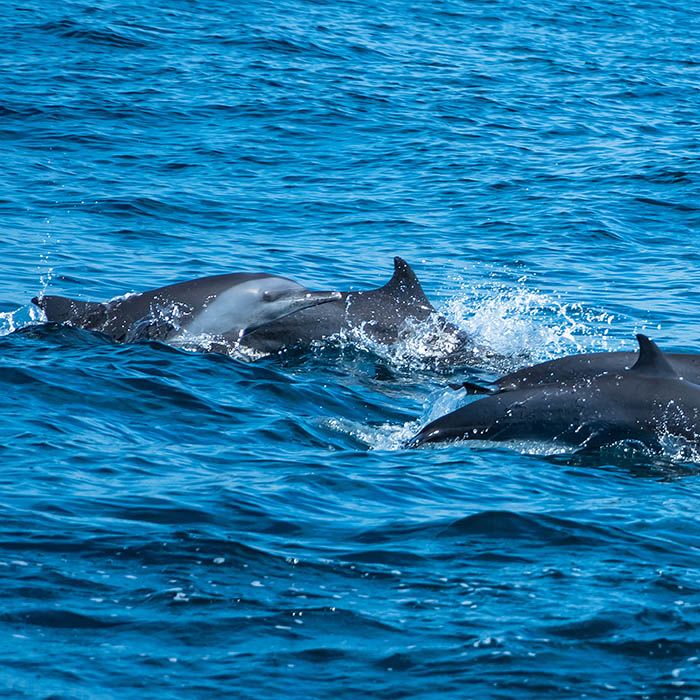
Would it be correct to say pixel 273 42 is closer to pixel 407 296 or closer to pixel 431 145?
pixel 431 145

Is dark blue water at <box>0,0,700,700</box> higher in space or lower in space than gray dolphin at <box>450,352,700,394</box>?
lower

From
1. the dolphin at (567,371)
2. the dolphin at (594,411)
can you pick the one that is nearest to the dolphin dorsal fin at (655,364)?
the dolphin at (594,411)

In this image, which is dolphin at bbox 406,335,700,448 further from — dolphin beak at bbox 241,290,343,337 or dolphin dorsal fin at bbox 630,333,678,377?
dolphin beak at bbox 241,290,343,337

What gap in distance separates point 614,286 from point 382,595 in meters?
11.9

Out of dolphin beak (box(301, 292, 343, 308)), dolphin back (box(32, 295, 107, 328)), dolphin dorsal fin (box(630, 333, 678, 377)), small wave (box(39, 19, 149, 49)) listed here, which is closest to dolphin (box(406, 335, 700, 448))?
dolphin dorsal fin (box(630, 333, 678, 377))

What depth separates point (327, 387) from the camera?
1353cm

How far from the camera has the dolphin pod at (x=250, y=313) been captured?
14.8 m

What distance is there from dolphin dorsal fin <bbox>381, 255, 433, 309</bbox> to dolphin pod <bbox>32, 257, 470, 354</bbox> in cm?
1

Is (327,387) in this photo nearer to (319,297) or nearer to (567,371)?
(319,297)

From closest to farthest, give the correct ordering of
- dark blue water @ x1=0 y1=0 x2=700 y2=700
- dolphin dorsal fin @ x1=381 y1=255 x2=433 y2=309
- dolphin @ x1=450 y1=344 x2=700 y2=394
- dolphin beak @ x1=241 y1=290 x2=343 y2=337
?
dark blue water @ x1=0 y1=0 x2=700 y2=700 → dolphin @ x1=450 y1=344 x2=700 y2=394 → dolphin beak @ x1=241 y1=290 x2=343 y2=337 → dolphin dorsal fin @ x1=381 y1=255 x2=433 y2=309

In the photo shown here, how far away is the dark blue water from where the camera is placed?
7509 mm

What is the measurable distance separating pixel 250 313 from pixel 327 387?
1761 mm

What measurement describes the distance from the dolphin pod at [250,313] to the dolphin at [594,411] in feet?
11.9

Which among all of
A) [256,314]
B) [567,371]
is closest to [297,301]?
[256,314]
